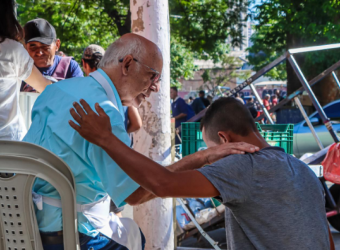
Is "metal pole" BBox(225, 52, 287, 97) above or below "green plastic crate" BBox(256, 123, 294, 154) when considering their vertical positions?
above

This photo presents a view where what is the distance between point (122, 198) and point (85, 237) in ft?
0.98

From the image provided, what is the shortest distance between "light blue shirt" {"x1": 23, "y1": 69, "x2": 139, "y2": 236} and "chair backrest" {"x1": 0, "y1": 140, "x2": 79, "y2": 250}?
61 mm

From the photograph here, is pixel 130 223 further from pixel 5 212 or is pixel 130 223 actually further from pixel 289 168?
pixel 289 168

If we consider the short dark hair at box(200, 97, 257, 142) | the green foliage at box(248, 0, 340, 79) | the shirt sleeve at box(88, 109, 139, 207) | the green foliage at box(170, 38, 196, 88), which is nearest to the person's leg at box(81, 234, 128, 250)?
the shirt sleeve at box(88, 109, 139, 207)

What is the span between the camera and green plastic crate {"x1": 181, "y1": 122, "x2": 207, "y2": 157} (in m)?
4.33

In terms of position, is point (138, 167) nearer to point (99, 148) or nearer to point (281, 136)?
point (99, 148)

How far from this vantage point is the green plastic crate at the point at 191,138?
14.2ft

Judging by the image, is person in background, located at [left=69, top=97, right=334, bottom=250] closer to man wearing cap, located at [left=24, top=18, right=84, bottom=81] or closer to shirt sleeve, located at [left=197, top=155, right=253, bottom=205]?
shirt sleeve, located at [left=197, top=155, right=253, bottom=205]

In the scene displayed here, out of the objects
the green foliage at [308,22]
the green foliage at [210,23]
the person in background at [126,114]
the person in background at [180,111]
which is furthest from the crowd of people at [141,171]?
the green foliage at [210,23]

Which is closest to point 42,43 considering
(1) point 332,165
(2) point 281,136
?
(2) point 281,136

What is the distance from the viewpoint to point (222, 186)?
1775 millimetres

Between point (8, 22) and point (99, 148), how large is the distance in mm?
1236

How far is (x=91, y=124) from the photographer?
5.67 ft

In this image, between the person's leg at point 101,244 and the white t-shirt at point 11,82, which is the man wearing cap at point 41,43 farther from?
the person's leg at point 101,244
